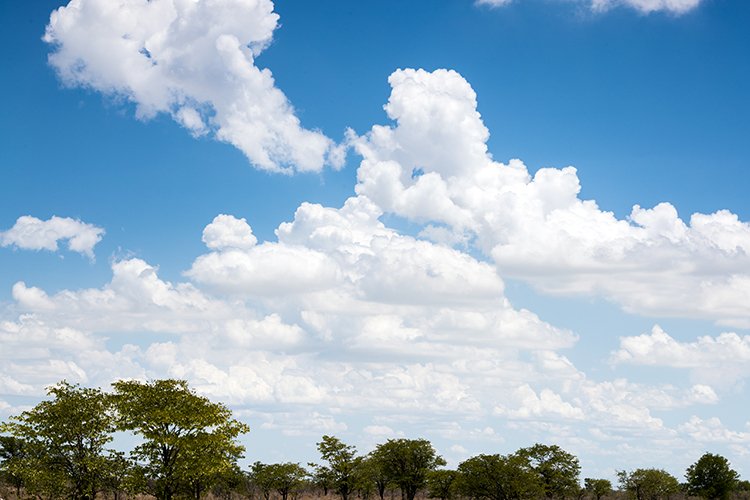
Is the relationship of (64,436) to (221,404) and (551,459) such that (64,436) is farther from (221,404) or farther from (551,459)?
(551,459)

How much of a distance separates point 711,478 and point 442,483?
60.8 m

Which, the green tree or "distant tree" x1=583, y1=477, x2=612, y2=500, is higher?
the green tree

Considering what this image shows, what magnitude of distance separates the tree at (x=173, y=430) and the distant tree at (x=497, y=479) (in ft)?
154

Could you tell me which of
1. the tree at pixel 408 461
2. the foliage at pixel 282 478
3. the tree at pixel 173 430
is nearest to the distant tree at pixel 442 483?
the tree at pixel 408 461

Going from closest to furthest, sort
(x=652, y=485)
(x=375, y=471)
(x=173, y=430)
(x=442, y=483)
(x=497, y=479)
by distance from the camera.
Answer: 1. (x=173, y=430)
2. (x=497, y=479)
3. (x=442, y=483)
4. (x=375, y=471)
5. (x=652, y=485)

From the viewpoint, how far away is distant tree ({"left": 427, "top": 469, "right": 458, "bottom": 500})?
10956cm

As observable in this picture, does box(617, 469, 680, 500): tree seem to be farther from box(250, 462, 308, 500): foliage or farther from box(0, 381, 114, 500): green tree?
Answer: box(0, 381, 114, 500): green tree

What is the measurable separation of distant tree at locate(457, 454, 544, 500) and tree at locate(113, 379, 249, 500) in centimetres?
4687

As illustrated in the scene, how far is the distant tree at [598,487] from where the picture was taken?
169m

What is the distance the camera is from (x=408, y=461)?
4806 inches

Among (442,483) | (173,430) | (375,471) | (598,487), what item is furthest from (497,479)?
(598,487)

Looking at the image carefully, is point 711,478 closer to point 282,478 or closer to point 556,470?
point 556,470

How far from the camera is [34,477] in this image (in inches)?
2309

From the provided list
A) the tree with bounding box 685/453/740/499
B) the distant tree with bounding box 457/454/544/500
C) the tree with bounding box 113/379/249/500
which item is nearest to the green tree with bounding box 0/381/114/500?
the tree with bounding box 113/379/249/500
